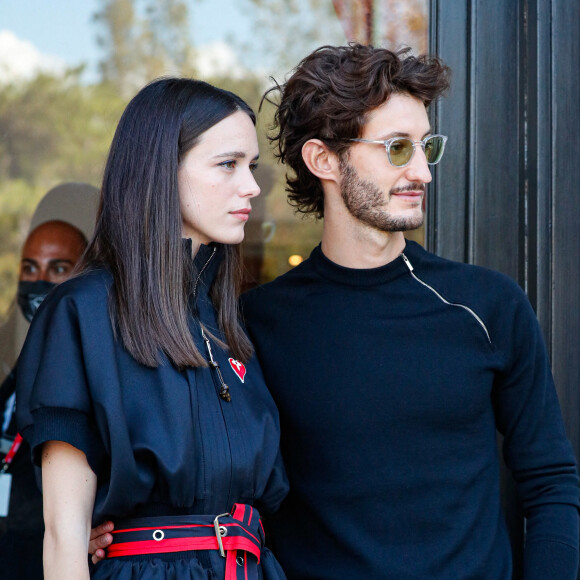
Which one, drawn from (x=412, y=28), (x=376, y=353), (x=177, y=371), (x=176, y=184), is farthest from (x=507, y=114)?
(x=177, y=371)

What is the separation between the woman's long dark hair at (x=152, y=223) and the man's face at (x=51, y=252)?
6.14 feet

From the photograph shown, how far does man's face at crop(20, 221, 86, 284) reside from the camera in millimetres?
3693

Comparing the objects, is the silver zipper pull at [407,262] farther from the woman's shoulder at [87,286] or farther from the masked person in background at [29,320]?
the masked person in background at [29,320]

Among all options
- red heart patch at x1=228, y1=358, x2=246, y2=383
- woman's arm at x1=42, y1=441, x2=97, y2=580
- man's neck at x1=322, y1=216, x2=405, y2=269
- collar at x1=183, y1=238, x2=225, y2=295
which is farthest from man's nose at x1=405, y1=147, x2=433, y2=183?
woman's arm at x1=42, y1=441, x2=97, y2=580

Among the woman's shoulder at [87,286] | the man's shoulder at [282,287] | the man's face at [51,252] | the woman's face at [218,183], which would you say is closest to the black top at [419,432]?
the man's shoulder at [282,287]

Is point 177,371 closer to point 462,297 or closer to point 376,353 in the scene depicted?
point 376,353

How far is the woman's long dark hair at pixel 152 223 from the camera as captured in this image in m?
1.71

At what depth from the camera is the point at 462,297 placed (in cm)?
203

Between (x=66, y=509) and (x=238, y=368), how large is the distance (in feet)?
1.59

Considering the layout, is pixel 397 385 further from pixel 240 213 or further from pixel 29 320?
pixel 29 320

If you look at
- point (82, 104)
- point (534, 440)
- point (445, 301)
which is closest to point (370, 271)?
point (445, 301)

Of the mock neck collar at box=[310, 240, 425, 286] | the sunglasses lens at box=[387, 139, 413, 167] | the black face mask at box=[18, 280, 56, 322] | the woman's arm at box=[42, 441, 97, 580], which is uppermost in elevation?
the sunglasses lens at box=[387, 139, 413, 167]

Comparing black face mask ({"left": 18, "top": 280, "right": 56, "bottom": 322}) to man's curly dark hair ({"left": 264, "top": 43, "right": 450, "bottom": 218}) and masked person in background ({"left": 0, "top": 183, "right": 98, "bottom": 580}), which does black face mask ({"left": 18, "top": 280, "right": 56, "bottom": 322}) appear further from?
man's curly dark hair ({"left": 264, "top": 43, "right": 450, "bottom": 218})

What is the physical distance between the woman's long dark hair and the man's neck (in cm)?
37
